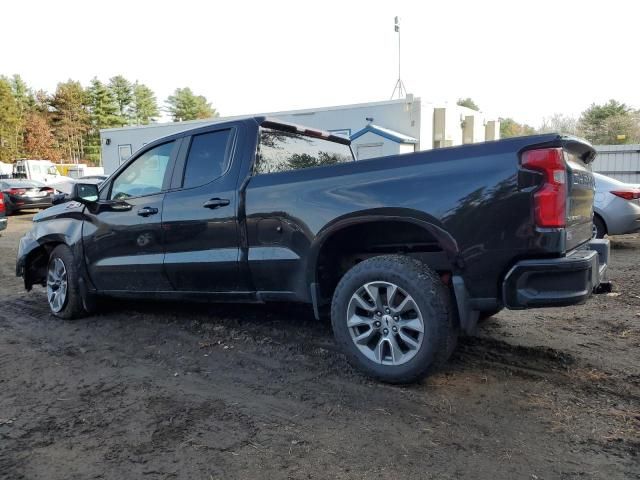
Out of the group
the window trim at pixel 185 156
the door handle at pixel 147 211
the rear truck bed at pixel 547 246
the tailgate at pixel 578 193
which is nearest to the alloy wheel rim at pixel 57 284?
the door handle at pixel 147 211

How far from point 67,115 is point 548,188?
85.0m

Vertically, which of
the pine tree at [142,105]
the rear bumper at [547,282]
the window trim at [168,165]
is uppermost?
the pine tree at [142,105]

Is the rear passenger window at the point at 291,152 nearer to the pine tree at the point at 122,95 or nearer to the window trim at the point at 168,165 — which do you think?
the window trim at the point at 168,165

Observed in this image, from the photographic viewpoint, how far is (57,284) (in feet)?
18.3

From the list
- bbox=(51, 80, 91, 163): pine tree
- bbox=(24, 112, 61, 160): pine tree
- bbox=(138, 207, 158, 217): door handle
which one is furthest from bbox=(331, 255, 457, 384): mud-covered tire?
bbox=(51, 80, 91, 163): pine tree

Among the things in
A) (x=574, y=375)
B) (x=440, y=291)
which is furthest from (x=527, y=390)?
(x=440, y=291)

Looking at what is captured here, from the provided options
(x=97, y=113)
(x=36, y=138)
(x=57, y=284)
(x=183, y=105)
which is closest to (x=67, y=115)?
(x=97, y=113)

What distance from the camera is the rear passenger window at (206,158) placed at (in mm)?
4391

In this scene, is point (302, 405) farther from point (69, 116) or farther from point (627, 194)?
point (69, 116)

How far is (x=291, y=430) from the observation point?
2.92 meters

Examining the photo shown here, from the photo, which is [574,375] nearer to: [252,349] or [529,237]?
[529,237]

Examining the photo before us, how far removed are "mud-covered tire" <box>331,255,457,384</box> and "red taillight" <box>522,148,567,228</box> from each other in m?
0.76

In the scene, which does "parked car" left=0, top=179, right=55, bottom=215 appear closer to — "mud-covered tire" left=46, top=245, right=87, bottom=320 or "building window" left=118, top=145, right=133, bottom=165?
"building window" left=118, top=145, right=133, bottom=165

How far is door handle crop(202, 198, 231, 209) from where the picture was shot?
13.7ft
